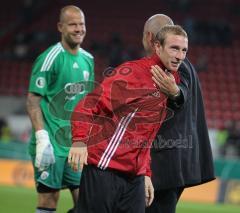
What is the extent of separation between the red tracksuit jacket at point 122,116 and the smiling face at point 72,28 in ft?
6.67

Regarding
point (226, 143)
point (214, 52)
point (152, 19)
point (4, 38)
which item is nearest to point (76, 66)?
point (152, 19)

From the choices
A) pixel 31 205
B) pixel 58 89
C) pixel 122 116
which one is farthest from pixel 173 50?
pixel 31 205

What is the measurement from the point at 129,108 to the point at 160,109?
0.28m

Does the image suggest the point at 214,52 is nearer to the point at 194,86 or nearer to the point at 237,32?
the point at 237,32

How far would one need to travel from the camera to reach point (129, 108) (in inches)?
169

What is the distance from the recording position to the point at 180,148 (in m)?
4.94

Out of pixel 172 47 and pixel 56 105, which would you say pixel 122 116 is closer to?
pixel 172 47

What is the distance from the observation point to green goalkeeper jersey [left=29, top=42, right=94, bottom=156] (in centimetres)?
616

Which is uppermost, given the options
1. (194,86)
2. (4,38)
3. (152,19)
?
(4,38)

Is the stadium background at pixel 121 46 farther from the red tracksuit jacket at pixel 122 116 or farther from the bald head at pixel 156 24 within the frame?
the red tracksuit jacket at pixel 122 116

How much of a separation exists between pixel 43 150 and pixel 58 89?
2.10 ft

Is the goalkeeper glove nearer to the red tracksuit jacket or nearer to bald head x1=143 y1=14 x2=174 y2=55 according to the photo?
bald head x1=143 y1=14 x2=174 y2=55

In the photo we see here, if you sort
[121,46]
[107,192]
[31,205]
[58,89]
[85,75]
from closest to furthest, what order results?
1. [107,192]
2. [58,89]
3. [85,75]
4. [31,205]
5. [121,46]

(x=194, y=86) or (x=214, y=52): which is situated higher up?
(x=214, y=52)
